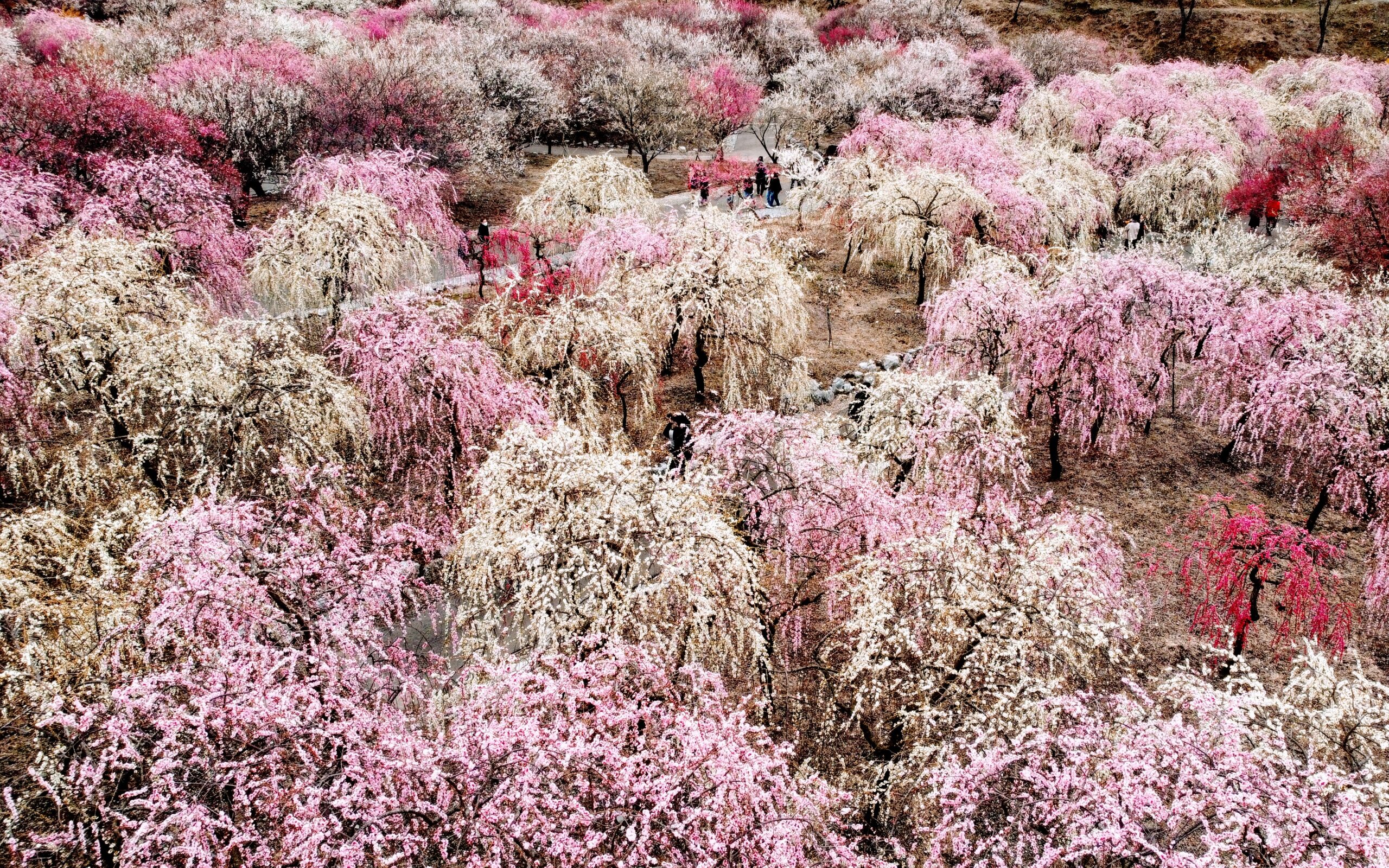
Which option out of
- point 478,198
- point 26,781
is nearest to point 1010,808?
point 26,781

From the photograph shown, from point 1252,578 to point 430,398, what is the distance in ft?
45.4

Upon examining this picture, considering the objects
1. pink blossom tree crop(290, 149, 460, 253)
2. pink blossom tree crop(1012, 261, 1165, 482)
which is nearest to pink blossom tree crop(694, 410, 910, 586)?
pink blossom tree crop(1012, 261, 1165, 482)

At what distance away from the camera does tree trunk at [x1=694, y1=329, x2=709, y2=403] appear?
1884cm

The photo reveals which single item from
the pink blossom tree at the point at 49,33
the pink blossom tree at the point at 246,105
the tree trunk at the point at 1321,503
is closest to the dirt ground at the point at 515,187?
the pink blossom tree at the point at 246,105

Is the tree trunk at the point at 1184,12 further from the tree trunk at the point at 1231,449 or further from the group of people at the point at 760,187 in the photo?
the tree trunk at the point at 1231,449

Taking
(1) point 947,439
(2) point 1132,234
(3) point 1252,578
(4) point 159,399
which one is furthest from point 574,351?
(2) point 1132,234

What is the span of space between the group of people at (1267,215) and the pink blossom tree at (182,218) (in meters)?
36.8

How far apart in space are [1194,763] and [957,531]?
3.86 meters

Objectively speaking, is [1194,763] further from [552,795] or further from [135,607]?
[135,607]

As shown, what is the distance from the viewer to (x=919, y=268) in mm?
25984

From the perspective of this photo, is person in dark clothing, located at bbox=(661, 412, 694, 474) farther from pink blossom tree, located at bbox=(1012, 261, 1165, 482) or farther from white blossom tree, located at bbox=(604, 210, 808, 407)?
pink blossom tree, located at bbox=(1012, 261, 1165, 482)

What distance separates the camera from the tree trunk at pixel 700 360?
742 inches

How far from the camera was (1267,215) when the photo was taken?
31.7 m

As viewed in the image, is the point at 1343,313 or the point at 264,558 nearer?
the point at 264,558
